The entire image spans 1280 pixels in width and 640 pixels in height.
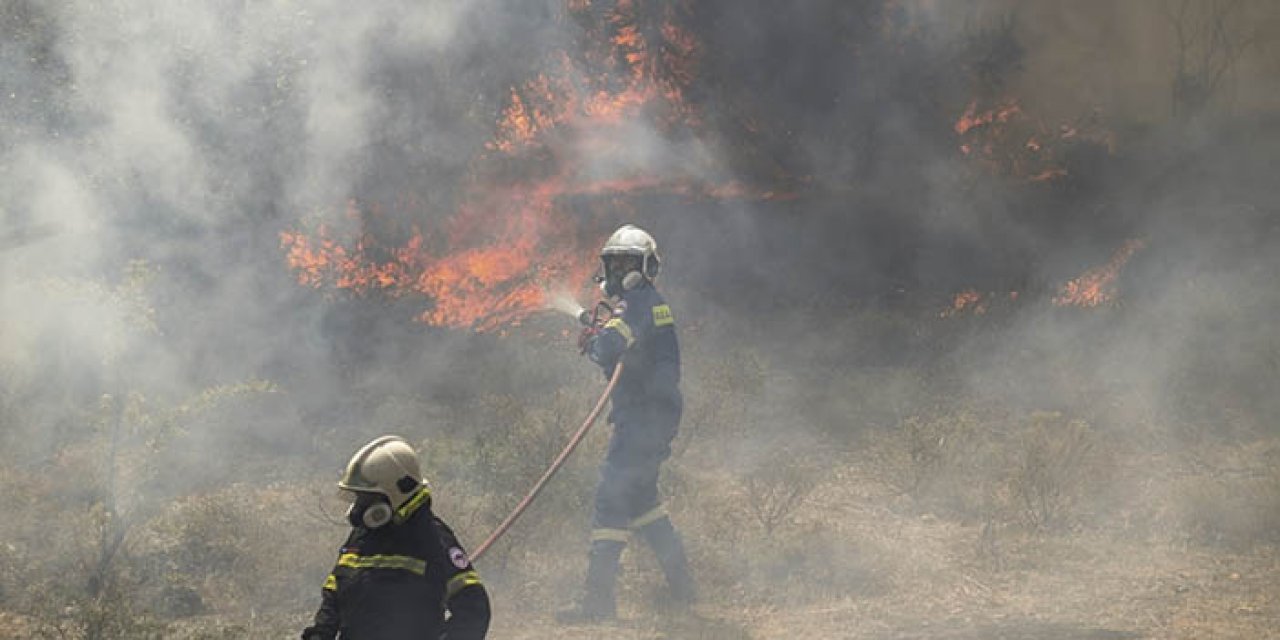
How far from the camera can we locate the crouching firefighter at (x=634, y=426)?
6.52 m

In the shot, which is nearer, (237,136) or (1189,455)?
(1189,455)

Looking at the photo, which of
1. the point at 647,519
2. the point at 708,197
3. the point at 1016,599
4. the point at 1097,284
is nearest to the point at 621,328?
the point at 647,519

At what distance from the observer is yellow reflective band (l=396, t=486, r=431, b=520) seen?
3328 mm

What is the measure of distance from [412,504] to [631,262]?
3444mm

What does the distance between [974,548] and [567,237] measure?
5.74 m

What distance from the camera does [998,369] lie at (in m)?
10.7

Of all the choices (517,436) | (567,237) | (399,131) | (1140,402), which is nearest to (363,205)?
(399,131)

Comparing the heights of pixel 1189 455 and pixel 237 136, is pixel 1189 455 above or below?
below

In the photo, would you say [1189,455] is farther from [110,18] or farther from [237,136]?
[110,18]

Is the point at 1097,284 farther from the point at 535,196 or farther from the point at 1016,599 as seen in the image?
the point at 1016,599

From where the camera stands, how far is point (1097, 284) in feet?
39.4

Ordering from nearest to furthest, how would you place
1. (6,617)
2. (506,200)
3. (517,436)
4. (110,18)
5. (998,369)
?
(6,617) → (517,436) → (110,18) → (998,369) → (506,200)

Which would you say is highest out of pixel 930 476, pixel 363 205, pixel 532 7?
pixel 532 7

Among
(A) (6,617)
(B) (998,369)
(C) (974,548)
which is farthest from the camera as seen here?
(B) (998,369)
